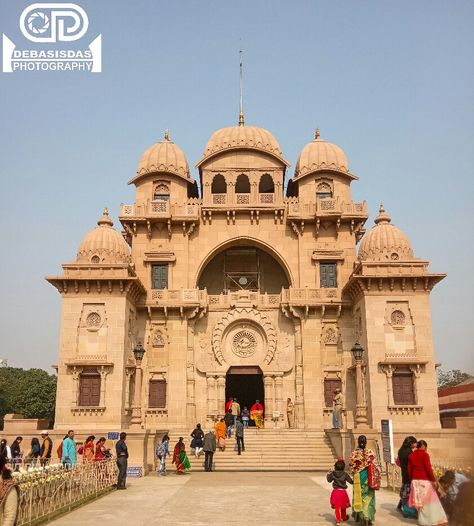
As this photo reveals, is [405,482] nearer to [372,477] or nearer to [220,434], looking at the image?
[372,477]

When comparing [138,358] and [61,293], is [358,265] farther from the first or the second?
[61,293]

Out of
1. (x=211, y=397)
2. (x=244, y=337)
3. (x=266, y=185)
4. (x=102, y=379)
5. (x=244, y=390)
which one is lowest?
(x=211, y=397)

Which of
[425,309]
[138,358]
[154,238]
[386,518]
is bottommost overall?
[386,518]

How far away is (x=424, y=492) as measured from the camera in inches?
383

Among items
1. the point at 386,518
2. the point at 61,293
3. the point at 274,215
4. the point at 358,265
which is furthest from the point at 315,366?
the point at 386,518

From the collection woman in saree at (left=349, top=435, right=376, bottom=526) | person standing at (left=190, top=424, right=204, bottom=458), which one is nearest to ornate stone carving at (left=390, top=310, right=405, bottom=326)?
person standing at (left=190, top=424, right=204, bottom=458)

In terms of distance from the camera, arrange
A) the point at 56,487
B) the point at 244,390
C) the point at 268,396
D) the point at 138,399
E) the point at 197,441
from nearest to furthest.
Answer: the point at 56,487 → the point at 138,399 → the point at 197,441 → the point at 268,396 → the point at 244,390

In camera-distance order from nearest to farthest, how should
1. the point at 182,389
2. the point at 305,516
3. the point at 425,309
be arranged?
the point at 305,516 < the point at 425,309 < the point at 182,389

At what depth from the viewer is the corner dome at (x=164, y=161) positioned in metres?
31.6

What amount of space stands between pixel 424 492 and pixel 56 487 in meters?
7.48

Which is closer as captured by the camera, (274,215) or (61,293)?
(61,293)

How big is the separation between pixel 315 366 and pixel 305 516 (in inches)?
707

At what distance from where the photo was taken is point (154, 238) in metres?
30.7

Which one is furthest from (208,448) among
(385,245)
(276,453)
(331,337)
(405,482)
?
(385,245)
